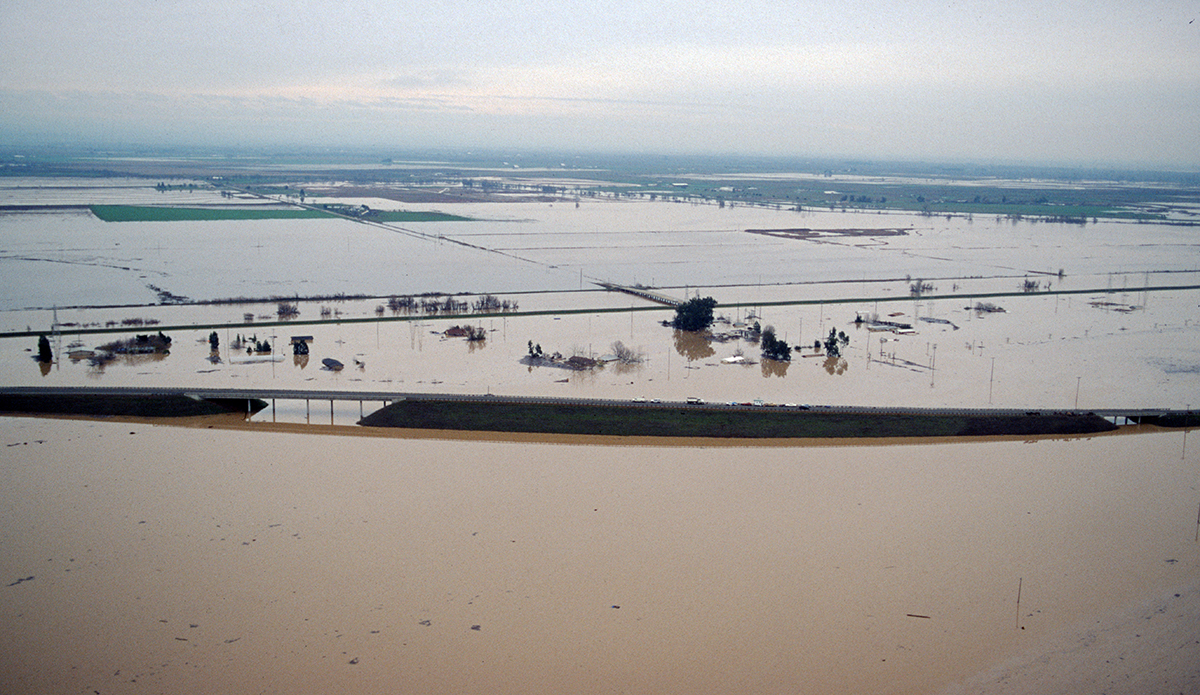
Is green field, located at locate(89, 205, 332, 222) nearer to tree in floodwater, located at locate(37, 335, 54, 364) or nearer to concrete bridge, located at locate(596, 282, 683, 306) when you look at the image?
concrete bridge, located at locate(596, 282, 683, 306)

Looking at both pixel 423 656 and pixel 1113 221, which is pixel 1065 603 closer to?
pixel 423 656

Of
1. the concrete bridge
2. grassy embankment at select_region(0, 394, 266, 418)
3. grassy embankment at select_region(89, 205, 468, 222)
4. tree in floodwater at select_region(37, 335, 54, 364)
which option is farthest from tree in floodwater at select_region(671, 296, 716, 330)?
grassy embankment at select_region(89, 205, 468, 222)

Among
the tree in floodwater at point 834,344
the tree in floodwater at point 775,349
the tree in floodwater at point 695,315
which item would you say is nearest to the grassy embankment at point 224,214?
the tree in floodwater at point 695,315

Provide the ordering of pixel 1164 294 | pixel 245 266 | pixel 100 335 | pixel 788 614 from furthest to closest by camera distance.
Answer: pixel 245 266 → pixel 1164 294 → pixel 100 335 → pixel 788 614

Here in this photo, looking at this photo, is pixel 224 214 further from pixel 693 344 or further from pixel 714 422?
pixel 714 422

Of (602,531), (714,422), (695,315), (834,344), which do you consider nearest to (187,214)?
(695,315)

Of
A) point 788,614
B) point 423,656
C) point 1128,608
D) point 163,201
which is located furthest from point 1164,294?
point 163,201
